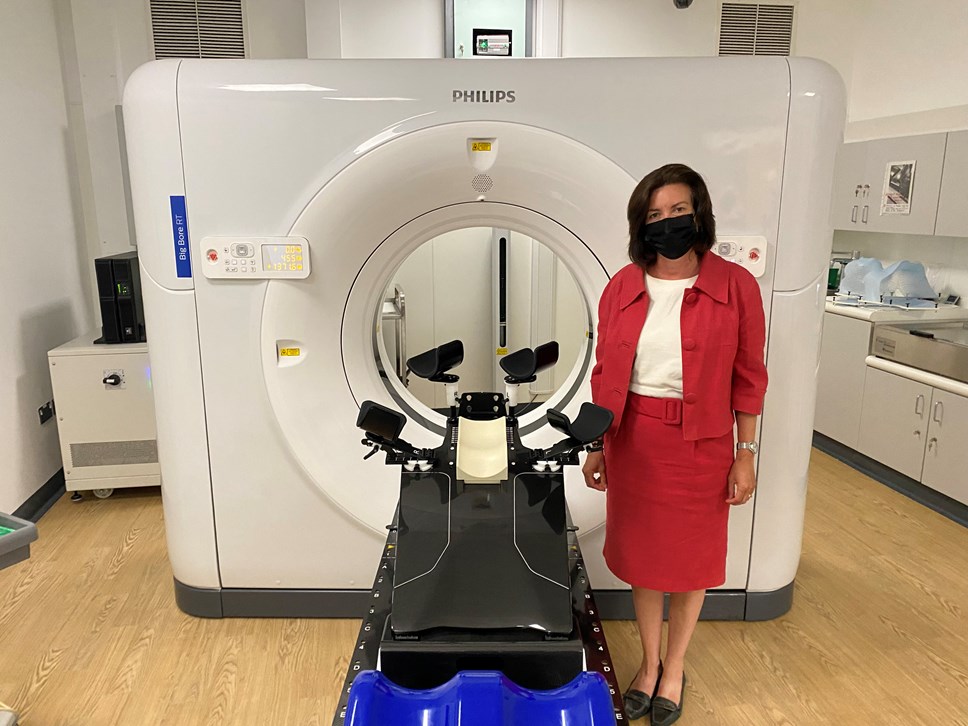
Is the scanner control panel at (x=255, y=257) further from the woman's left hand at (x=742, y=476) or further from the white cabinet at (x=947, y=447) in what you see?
the white cabinet at (x=947, y=447)

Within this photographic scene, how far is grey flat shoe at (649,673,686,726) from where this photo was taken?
5.99 feet

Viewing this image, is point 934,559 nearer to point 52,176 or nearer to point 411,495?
point 411,495

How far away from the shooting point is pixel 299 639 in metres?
2.19

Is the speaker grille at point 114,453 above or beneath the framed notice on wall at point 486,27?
beneath

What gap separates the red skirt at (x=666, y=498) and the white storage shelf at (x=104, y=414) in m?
2.25

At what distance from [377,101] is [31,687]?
1.84 m

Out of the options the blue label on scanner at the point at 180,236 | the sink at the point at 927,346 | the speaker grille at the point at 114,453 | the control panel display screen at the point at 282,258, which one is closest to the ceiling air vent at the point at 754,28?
the sink at the point at 927,346

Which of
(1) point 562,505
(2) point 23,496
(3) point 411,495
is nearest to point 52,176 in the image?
(2) point 23,496

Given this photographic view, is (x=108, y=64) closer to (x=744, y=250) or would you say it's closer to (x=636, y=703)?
(x=744, y=250)

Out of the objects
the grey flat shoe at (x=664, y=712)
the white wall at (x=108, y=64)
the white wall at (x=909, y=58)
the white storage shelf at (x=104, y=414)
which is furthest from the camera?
the white wall at (x=909, y=58)

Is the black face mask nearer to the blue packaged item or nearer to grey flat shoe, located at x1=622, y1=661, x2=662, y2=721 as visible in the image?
the blue packaged item

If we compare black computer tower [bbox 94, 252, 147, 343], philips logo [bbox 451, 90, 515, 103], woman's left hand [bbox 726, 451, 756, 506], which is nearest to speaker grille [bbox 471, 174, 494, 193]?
philips logo [bbox 451, 90, 515, 103]

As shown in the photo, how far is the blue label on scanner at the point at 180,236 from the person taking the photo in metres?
1.96

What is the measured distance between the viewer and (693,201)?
1.59 meters
